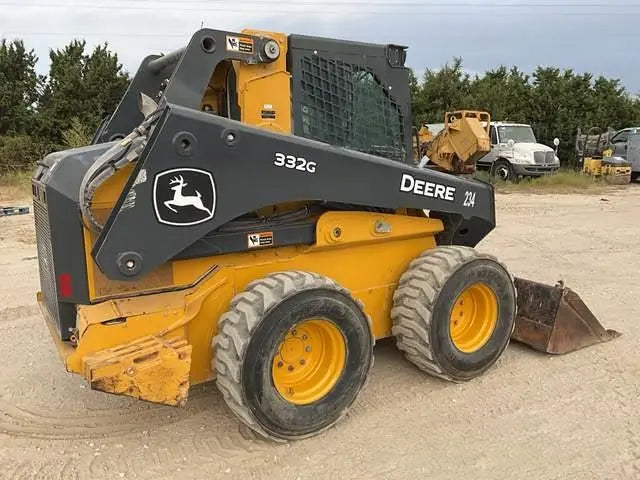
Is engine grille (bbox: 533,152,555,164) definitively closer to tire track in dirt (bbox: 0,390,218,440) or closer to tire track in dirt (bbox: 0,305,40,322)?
tire track in dirt (bbox: 0,305,40,322)

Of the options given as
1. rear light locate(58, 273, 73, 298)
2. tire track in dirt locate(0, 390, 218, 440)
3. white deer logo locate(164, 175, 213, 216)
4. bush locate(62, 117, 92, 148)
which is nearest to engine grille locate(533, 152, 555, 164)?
bush locate(62, 117, 92, 148)

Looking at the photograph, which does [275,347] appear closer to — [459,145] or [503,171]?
[459,145]

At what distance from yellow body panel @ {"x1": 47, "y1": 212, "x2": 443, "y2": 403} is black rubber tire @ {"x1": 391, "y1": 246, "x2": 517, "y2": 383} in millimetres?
143

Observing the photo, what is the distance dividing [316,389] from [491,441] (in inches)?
41.3

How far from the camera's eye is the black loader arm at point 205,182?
3047 millimetres

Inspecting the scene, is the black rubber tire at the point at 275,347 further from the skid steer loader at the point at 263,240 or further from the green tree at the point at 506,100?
the green tree at the point at 506,100

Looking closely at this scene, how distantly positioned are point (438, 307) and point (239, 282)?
1.34 metres

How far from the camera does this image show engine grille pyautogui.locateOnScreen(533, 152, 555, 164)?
19453 millimetres

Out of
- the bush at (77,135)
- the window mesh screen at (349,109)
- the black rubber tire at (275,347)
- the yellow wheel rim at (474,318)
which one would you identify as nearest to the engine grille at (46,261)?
the black rubber tire at (275,347)

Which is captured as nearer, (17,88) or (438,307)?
(438,307)

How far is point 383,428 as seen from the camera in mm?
3715

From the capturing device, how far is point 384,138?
4.43 meters

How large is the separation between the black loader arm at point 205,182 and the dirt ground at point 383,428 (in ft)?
3.77

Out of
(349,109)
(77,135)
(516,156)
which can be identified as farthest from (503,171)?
(349,109)
